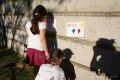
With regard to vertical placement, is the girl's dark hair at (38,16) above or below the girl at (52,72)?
above

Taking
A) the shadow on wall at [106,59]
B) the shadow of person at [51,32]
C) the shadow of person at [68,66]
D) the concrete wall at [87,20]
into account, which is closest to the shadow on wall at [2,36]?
the shadow of person at [51,32]

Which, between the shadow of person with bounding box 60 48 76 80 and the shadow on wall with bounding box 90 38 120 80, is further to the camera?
the shadow of person with bounding box 60 48 76 80

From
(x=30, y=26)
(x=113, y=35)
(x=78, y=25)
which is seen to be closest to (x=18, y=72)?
(x=30, y=26)

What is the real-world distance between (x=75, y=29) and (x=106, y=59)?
117cm

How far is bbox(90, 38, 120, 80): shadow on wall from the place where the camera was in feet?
16.9

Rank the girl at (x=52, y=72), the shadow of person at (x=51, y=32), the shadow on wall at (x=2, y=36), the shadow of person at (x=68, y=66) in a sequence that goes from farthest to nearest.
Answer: the shadow on wall at (x=2, y=36), the shadow of person at (x=51, y=32), the shadow of person at (x=68, y=66), the girl at (x=52, y=72)

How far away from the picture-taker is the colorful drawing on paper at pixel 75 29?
6.00 metres

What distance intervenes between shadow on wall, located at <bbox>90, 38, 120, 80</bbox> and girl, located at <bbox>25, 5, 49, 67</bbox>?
1100 mm

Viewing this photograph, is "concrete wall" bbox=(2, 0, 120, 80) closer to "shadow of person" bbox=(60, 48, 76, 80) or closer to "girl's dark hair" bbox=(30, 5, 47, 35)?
"shadow of person" bbox=(60, 48, 76, 80)

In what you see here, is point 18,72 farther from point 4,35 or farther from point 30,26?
point 4,35

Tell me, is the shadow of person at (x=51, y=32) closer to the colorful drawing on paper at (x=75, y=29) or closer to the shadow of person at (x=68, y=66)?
the shadow of person at (x=68, y=66)

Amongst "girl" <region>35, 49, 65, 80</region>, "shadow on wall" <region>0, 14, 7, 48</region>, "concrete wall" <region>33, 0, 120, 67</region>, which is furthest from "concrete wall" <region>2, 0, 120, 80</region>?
"shadow on wall" <region>0, 14, 7, 48</region>

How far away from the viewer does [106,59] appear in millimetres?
5316

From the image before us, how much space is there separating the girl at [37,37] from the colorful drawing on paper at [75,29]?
2.27 feet
